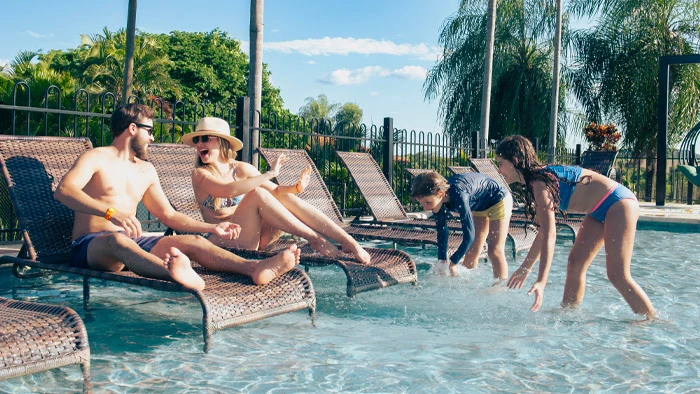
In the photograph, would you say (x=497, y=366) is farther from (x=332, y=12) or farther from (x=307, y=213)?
(x=332, y=12)

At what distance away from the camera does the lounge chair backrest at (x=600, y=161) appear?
13.7 m

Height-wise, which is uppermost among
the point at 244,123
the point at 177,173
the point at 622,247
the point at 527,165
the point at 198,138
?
the point at 244,123

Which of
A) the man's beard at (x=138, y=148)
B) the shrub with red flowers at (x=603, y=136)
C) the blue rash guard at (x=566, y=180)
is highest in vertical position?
the shrub with red flowers at (x=603, y=136)

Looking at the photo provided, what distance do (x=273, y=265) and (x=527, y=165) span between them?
5.45ft

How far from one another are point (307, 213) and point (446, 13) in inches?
882

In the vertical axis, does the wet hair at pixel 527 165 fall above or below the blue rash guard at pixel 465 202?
above

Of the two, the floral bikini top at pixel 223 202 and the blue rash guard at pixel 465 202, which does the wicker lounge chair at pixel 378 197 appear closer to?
the blue rash guard at pixel 465 202

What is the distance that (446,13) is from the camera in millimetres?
25625

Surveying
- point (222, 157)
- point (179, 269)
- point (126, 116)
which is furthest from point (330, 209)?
point (179, 269)

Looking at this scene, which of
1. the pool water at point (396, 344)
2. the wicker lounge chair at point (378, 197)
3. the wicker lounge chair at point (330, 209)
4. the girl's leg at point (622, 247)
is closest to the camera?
Result: the pool water at point (396, 344)

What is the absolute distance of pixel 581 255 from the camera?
4.45 meters

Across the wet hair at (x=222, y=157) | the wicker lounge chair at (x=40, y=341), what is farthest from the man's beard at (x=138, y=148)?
the wicker lounge chair at (x=40, y=341)

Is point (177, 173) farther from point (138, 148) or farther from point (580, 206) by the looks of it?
point (580, 206)

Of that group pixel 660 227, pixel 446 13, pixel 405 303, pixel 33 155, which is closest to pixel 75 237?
pixel 33 155
